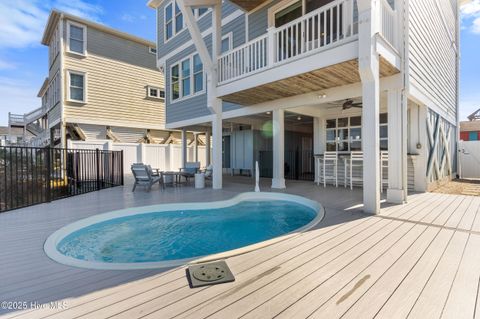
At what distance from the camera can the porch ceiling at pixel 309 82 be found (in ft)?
18.4

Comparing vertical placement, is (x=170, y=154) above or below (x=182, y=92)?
below

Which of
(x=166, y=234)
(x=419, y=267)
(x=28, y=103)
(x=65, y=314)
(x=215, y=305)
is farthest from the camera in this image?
(x=28, y=103)

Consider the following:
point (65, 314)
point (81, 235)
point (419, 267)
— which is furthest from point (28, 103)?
point (419, 267)

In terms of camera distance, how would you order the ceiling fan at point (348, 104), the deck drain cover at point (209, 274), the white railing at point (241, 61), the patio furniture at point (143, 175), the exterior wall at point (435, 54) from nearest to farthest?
1. the deck drain cover at point (209, 274)
2. the exterior wall at point (435, 54)
3. the white railing at point (241, 61)
4. the ceiling fan at point (348, 104)
5. the patio furniture at point (143, 175)

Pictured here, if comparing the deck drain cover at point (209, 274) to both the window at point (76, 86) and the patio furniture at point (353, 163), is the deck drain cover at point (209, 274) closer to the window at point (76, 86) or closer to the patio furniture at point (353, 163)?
the patio furniture at point (353, 163)

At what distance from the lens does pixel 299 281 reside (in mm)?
2301

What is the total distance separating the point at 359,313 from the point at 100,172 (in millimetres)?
9849

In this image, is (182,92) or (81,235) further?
(182,92)

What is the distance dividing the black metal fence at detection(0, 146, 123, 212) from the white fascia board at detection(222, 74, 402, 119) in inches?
224

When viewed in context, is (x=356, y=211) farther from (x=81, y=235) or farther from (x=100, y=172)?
(x=100, y=172)

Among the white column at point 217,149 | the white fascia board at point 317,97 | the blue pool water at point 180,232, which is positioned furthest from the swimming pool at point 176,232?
the white fascia board at point 317,97

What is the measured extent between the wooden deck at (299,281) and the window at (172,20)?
37.6 feet

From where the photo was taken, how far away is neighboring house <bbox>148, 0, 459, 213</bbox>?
5.06m

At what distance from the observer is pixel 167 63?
13039 millimetres
